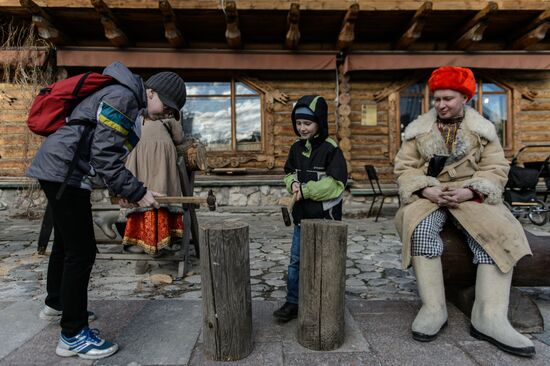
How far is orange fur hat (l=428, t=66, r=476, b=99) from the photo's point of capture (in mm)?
2543

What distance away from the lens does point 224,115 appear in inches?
335

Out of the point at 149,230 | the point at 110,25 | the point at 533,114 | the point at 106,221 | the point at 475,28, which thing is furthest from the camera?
the point at 533,114

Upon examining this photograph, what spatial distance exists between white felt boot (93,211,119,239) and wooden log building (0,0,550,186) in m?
4.02

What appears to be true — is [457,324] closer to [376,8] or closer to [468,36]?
[376,8]

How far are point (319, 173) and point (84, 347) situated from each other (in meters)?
1.79

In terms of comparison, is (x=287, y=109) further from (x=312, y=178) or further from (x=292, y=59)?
(x=312, y=178)

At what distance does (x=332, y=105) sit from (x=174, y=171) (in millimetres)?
5335

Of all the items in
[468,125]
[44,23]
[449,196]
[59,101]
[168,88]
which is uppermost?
Answer: [44,23]

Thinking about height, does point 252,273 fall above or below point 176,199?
below

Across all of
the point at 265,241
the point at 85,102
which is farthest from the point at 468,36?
the point at 85,102

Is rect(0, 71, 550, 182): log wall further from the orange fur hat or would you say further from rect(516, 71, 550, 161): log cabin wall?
the orange fur hat

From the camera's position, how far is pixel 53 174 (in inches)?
80.6

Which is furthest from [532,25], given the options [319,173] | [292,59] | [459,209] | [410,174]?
[319,173]

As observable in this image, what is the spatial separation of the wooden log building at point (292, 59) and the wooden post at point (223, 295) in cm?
562
